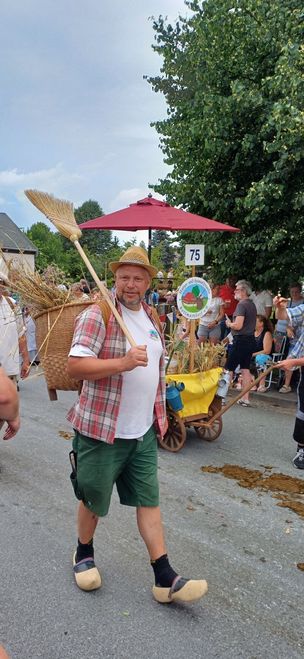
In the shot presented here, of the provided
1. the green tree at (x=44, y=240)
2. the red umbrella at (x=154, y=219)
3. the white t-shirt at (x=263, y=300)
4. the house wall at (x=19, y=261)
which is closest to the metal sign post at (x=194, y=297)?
the red umbrella at (x=154, y=219)

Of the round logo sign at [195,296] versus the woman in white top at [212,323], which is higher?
the round logo sign at [195,296]

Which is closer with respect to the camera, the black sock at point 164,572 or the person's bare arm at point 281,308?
the black sock at point 164,572

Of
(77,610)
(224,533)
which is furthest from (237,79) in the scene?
(77,610)

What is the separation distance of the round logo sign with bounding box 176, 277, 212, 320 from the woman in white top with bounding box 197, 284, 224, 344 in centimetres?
355

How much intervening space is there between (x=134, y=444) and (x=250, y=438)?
369 centimetres

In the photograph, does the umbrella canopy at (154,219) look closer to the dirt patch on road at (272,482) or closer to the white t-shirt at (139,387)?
the dirt patch on road at (272,482)

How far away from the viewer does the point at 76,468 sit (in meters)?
2.85

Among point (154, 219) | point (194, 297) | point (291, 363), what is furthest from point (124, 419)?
point (154, 219)

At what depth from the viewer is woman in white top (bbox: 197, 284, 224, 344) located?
10078 millimetres

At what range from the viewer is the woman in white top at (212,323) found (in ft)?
33.1

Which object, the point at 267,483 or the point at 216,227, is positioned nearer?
the point at 267,483

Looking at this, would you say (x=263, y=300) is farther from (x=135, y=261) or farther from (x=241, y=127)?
(x=135, y=261)

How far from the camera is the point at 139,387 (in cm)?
273

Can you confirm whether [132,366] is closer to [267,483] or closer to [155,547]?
[155,547]
